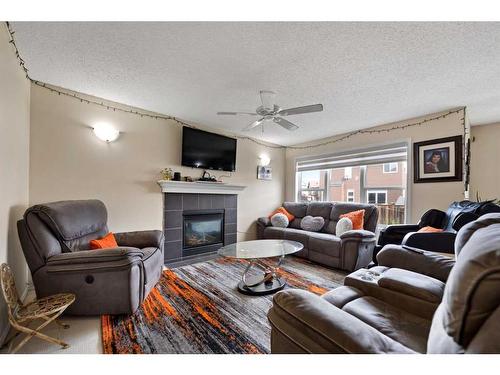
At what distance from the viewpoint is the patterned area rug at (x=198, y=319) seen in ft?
5.10

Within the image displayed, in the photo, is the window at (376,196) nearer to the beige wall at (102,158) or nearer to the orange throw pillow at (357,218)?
the orange throw pillow at (357,218)

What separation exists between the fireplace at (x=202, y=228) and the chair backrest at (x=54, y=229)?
1.43m

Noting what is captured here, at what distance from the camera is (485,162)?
3.47 metres

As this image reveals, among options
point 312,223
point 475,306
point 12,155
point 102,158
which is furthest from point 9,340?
point 312,223

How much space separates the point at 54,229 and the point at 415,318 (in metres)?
2.76

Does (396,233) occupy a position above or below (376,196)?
below

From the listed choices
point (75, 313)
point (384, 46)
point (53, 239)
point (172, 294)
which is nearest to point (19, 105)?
point (53, 239)

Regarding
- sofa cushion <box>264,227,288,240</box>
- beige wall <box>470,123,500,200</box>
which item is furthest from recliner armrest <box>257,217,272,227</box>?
beige wall <box>470,123,500,200</box>

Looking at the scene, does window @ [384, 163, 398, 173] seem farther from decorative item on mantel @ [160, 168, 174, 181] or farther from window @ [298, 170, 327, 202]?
decorative item on mantel @ [160, 168, 174, 181]

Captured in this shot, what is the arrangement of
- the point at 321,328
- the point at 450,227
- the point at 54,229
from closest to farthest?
the point at 321,328, the point at 54,229, the point at 450,227

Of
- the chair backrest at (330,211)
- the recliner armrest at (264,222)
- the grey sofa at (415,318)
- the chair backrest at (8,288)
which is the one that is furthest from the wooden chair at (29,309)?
the chair backrest at (330,211)

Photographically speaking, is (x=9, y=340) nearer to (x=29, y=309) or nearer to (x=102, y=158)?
(x=29, y=309)

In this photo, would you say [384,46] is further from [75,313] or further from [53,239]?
[75,313]

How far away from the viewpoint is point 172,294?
7.63 feet
